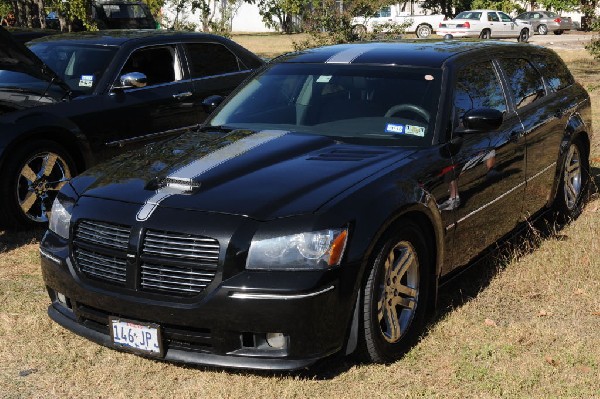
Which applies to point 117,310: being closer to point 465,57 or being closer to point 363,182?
point 363,182

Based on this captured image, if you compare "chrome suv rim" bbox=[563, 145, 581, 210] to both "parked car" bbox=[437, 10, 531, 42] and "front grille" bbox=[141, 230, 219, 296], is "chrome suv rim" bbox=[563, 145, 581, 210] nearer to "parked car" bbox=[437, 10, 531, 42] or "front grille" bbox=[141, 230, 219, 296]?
"front grille" bbox=[141, 230, 219, 296]

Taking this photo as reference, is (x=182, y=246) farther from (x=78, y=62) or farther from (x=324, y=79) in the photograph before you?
(x=78, y=62)

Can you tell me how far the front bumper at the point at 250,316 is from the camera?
11.9 feet

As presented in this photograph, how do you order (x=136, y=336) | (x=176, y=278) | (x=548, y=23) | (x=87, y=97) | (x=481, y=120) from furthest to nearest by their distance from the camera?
1. (x=548, y=23)
2. (x=87, y=97)
3. (x=481, y=120)
4. (x=136, y=336)
5. (x=176, y=278)

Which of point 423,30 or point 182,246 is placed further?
point 423,30

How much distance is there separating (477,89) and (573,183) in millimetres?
2140

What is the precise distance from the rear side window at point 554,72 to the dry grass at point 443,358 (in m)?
1.64

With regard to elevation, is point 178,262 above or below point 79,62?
below

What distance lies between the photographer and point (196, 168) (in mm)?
4277

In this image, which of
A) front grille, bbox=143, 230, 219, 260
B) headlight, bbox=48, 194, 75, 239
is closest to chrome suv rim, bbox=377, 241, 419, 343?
front grille, bbox=143, 230, 219, 260

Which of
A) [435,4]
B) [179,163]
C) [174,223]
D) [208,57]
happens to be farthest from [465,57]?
[435,4]

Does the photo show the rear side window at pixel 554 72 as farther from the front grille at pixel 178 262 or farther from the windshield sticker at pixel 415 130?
the front grille at pixel 178 262

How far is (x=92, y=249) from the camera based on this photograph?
4008 mm

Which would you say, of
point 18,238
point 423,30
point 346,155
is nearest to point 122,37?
point 18,238
